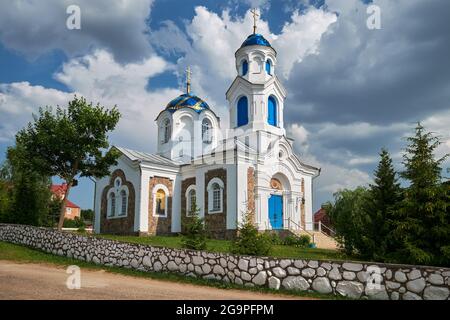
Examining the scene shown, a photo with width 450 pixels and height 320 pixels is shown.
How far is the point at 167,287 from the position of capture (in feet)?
31.8

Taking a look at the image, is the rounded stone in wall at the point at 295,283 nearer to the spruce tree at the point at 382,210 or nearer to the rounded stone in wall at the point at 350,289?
the rounded stone in wall at the point at 350,289

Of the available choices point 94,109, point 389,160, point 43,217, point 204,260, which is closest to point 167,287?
point 204,260

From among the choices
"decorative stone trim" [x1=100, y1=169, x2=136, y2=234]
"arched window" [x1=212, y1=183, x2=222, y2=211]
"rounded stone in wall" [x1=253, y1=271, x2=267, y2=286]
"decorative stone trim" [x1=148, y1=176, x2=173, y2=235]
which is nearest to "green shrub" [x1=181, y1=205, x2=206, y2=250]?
"rounded stone in wall" [x1=253, y1=271, x2=267, y2=286]

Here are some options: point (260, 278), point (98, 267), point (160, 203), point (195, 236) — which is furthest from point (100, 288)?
point (160, 203)

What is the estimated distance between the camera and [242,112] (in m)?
25.5

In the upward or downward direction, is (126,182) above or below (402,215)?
above

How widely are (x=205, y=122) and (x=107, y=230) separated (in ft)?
33.4

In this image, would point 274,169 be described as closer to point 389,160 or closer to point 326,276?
point 389,160

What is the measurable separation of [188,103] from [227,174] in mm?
9421

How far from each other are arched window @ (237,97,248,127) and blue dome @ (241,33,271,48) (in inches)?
149

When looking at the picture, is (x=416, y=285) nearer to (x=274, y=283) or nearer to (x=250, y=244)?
(x=274, y=283)

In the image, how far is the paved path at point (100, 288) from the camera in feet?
26.5

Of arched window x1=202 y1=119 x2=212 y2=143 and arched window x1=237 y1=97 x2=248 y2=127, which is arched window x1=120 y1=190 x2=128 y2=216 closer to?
arched window x1=202 y1=119 x2=212 y2=143

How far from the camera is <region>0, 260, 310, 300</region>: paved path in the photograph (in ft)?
26.5
